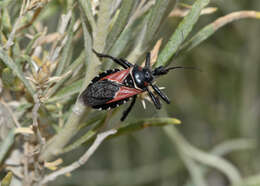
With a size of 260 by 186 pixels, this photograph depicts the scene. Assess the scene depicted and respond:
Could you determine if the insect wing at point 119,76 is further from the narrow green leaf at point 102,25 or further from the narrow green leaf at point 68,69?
the narrow green leaf at point 102,25

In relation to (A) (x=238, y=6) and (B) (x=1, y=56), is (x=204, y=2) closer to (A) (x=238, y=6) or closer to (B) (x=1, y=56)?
(B) (x=1, y=56)

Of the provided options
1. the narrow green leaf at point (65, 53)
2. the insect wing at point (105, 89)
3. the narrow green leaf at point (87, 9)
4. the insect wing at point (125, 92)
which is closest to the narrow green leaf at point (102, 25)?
the narrow green leaf at point (87, 9)

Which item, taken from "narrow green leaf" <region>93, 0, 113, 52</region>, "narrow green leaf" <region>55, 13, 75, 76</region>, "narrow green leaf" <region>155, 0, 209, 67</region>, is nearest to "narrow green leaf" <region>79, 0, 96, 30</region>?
Result: "narrow green leaf" <region>93, 0, 113, 52</region>

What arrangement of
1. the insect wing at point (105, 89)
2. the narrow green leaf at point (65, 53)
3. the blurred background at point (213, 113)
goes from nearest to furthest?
1. the narrow green leaf at point (65, 53)
2. the insect wing at point (105, 89)
3. the blurred background at point (213, 113)

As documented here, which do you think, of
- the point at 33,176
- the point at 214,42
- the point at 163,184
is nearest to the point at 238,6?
the point at 214,42

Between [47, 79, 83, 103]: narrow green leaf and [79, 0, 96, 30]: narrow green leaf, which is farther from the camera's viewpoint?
[47, 79, 83, 103]: narrow green leaf

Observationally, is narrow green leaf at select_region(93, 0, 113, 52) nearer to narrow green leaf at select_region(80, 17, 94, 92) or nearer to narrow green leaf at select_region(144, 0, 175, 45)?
narrow green leaf at select_region(80, 17, 94, 92)

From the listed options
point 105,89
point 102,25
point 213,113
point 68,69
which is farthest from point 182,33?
point 213,113
